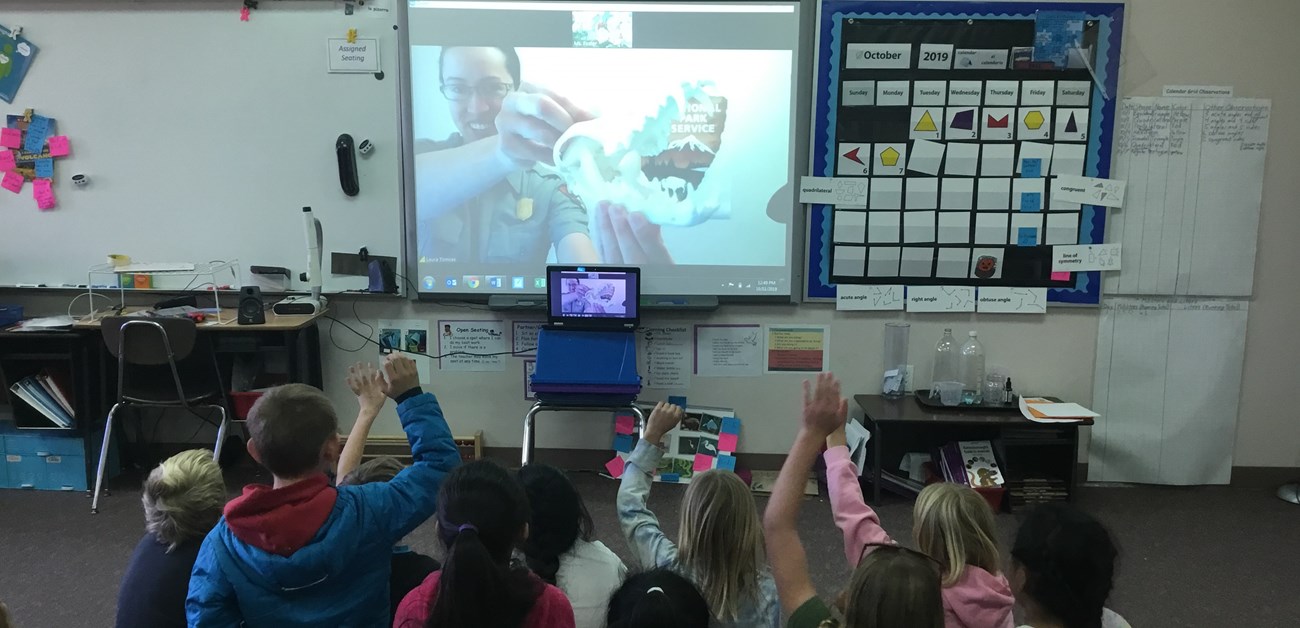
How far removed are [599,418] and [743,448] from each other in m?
0.68

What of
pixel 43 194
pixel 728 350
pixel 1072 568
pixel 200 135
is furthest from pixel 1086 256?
pixel 43 194

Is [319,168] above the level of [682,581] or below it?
above

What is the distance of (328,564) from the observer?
55.0 inches

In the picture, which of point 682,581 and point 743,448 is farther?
point 743,448

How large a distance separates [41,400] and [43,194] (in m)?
0.94

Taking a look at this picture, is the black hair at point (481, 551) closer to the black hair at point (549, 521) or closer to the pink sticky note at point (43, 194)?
the black hair at point (549, 521)

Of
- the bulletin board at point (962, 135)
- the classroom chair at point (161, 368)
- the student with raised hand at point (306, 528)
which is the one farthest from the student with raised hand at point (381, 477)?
the bulletin board at point (962, 135)

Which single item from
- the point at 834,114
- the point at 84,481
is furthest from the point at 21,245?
the point at 834,114

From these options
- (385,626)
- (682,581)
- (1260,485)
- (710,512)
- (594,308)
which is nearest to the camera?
(682,581)

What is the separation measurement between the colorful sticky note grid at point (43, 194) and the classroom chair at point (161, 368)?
0.89 m

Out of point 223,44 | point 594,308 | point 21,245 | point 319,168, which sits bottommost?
point 594,308

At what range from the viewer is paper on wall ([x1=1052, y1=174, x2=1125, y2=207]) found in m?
3.41

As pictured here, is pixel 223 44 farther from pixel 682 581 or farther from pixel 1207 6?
pixel 1207 6

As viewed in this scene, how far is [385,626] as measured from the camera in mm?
1610
